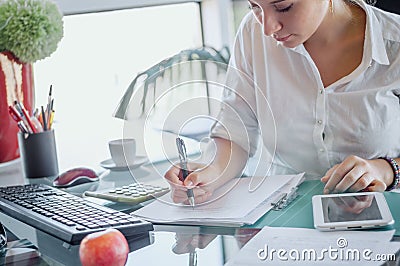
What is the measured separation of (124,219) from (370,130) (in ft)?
1.97

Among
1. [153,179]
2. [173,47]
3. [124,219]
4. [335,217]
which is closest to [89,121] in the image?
[173,47]

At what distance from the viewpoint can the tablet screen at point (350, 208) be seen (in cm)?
103

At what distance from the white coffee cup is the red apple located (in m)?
0.53

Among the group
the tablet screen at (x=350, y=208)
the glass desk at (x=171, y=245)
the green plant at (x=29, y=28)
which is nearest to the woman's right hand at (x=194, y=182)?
the glass desk at (x=171, y=245)

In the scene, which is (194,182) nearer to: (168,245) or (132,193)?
(132,193)

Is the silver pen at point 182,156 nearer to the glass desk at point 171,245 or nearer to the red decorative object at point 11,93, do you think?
the glass desk at point 171,245

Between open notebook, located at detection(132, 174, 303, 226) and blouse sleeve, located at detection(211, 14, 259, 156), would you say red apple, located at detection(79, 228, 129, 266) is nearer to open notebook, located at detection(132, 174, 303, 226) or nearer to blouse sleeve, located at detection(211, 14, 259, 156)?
open notebook, located at detection(132, 174, 303, 226)

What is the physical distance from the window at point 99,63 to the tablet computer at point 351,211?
0.91 metres

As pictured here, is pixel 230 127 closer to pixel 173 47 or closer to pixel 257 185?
pixel 257 185

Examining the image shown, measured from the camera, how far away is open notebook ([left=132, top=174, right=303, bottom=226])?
1.11m

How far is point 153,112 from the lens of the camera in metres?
1.32

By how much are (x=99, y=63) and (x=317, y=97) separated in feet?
3.23

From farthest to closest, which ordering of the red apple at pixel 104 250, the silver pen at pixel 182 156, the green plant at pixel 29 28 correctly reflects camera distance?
1. the green plant at pixel 29 28
2. the silver pen at pixel 182 156
3. the red apple at pixel 104 250

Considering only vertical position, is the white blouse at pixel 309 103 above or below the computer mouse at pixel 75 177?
above
